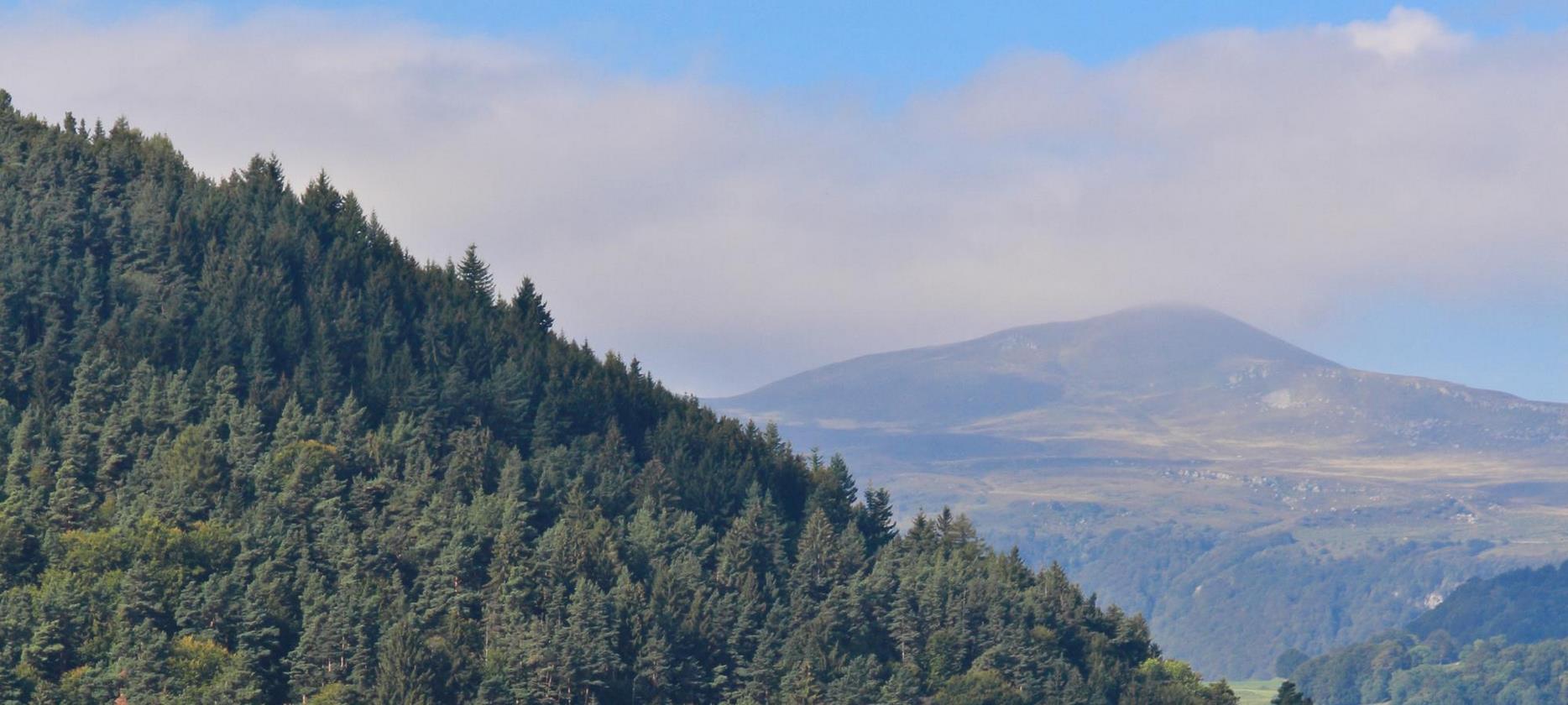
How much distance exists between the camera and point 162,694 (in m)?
143

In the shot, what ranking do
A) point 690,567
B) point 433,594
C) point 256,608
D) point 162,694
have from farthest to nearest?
point 690,567 → point 433,594 → point 256,608 → point 162,694

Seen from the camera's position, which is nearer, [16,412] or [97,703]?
[97,703]

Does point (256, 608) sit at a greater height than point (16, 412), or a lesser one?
lesser

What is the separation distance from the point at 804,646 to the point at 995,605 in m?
25.4

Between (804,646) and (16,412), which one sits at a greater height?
(16,412)

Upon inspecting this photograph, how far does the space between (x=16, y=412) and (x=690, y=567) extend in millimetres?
59192

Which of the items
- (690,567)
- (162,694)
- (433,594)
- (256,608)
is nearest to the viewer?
(162,694)

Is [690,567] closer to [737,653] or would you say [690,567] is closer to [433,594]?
[737,653]

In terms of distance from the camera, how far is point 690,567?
187500 millimetres

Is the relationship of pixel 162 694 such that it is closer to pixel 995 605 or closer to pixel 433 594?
pixel 433 594

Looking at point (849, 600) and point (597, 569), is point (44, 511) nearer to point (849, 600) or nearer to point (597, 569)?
point (597, 569)

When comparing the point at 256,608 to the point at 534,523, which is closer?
the point at 256,608

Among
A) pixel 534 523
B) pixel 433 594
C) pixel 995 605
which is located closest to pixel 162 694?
pixel 433 594

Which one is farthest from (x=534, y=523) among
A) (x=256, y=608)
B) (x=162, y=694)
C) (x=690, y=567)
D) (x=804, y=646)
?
(x=162, y=694)
